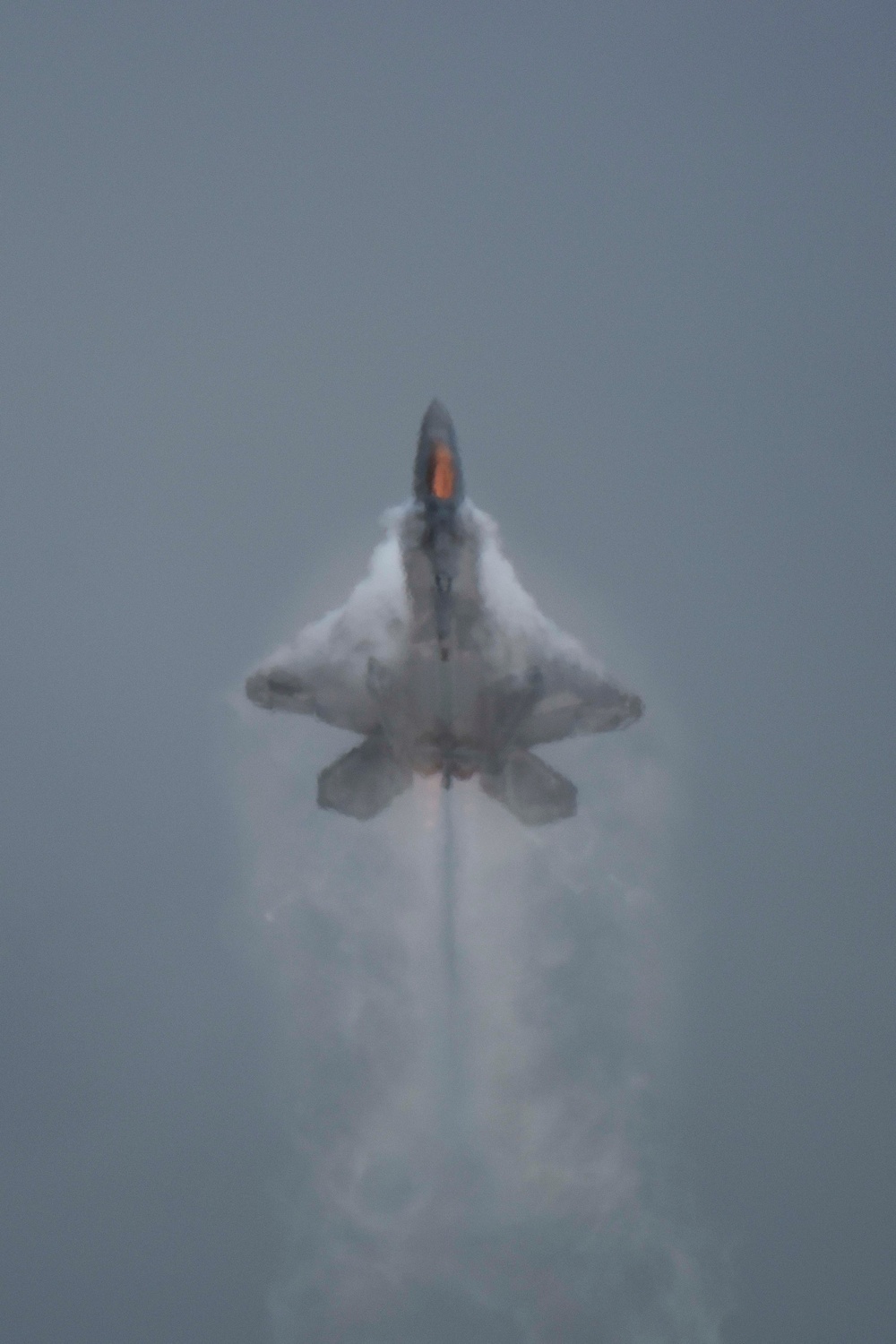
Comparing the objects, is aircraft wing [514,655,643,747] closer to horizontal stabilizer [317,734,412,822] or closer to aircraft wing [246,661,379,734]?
horizontal stabilizer [317,734,412,822]

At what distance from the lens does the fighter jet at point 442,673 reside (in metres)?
65.5

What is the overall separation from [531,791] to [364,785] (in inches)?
346

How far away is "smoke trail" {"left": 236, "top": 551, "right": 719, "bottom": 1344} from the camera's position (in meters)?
93.9

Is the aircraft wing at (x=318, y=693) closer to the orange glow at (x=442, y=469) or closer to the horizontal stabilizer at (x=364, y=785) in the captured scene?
the horizontal stabilizer at (x=364, y=785)

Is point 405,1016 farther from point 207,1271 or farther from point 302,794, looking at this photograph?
point 207,1271

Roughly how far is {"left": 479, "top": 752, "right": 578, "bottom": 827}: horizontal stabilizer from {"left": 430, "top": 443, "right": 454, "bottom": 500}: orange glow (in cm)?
1511

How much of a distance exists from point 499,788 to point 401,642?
9466 mm

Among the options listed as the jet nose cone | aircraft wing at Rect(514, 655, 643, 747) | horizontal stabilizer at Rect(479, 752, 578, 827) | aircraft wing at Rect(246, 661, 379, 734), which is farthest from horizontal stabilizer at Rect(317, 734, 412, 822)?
the jet nose cone

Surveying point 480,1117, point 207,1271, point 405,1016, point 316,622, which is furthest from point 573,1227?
point 316,622

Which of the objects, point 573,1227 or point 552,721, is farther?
point 573,1227

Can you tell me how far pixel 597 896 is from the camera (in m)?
99.8

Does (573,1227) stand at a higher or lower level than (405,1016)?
lower

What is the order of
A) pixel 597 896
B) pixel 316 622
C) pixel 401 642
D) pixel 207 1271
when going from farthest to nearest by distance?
1. pixel 207 1271
2. pixel 597 896
3. pixel 316 622
4. pixel 401 642

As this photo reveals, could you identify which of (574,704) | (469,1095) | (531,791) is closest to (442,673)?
(531,791)
